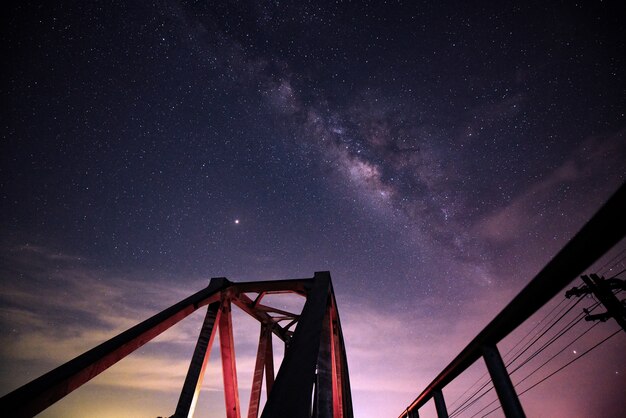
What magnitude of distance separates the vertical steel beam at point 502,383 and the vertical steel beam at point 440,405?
6.40ft

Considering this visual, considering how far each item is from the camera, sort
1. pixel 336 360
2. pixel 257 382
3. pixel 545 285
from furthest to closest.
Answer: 1. pixel 257 382
2. pixel 336 360
3. pixel 545 285

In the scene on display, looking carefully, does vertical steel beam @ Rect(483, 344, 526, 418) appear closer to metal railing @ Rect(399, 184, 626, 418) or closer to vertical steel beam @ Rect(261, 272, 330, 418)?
metal railing @ Rect(399, 184, 626, 418)

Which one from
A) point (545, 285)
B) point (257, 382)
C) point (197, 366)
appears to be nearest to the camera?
point (545, 285)

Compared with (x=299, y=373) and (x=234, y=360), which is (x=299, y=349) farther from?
(x=234, y=360)

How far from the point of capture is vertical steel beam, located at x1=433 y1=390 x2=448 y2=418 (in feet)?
9.70

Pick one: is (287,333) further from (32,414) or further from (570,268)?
(570,268)

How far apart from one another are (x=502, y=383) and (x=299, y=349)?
4.20 feet

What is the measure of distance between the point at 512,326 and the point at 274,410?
1.24 metres

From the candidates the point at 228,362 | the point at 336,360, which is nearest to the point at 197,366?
the point at 228,362

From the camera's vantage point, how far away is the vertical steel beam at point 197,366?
3.20m

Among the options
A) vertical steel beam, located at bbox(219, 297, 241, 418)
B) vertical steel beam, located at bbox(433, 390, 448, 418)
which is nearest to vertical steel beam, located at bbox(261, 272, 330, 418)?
vertical steel beam, located at bbox(433, 390, 448, 418)

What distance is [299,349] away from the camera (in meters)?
2.07

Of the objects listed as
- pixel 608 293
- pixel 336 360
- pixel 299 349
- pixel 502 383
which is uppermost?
pixel 608 293

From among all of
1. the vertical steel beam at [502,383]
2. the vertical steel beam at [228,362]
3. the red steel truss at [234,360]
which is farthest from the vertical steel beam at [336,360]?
the vertical steel beam at [502,383]
